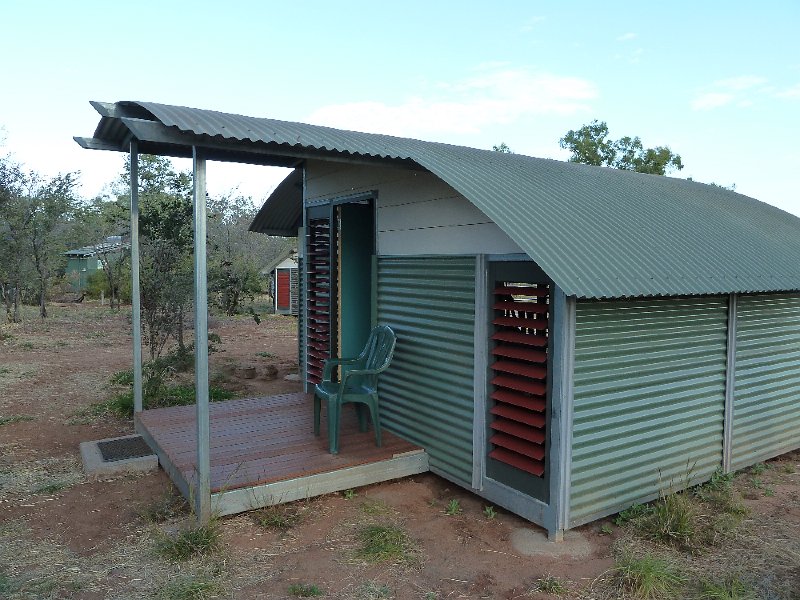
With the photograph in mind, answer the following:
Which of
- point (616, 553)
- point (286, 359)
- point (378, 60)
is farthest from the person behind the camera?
point (378, 60)

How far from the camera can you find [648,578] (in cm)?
299

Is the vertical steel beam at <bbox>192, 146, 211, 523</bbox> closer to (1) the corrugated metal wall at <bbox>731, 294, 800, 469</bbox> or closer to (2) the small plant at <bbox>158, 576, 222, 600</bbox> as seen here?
(2) the small plant at <bbox>158, 576, 222, 600</bbox>

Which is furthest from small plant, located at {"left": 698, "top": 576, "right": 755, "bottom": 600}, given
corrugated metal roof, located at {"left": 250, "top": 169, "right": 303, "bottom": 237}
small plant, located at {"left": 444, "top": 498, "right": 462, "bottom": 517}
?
corrugated metal roof, located at {"left": 250, "top": 169, "right": 303, "bottom": 237}

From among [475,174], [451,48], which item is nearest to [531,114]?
[451,48]

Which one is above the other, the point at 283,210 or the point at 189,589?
the point at 283,210

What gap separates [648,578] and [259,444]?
296 cm

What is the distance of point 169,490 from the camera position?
430 centimetres

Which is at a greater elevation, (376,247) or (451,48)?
(451,48)

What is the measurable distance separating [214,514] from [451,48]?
12.1 meters

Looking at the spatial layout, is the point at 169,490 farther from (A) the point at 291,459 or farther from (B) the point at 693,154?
(B) the point at 693,154

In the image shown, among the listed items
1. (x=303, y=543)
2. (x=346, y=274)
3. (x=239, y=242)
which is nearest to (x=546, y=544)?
(x=303, y=543)

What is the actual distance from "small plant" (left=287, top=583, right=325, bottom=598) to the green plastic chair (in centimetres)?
148

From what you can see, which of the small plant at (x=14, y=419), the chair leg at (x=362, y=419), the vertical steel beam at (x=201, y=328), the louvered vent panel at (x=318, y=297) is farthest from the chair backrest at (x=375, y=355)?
the small plant at (x=14, y=419)

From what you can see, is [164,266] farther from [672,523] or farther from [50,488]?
[672,523]
